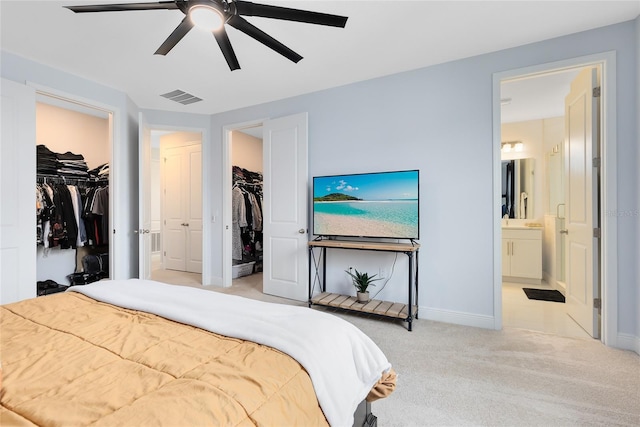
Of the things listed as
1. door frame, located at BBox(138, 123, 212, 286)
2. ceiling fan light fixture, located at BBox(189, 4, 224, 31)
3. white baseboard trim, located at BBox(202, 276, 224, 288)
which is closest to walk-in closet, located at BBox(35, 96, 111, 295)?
door frame, located at BBox(138, 123, 212, 286)

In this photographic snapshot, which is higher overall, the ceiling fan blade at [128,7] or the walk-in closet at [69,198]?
the ceiling fan blade at [128,7]

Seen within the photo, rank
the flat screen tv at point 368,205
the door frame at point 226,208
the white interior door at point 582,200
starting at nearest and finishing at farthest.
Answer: the white interior door at point 582,200 → the flat screen tv at point 368,205 → the door frame at point 226,208

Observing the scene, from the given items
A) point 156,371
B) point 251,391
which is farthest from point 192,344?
point 251,391

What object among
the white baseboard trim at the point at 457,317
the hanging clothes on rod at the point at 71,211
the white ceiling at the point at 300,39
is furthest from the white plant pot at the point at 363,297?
the hanging clothes on rod at the point at 71,211

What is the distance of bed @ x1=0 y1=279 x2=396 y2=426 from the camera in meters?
0.72

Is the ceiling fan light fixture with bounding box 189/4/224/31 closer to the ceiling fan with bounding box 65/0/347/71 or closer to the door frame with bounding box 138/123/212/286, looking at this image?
the ceiling fan with bounding box 65/0/347/71

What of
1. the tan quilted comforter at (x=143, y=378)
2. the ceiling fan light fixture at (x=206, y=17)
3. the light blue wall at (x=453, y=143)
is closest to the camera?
the tan quilted comforter at (x=143, y=378)

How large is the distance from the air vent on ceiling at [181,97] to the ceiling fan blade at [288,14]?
2332 mm

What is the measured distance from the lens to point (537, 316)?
306 centimetres

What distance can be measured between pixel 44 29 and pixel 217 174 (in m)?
2.23

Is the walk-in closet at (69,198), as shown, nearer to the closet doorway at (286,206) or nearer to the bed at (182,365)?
the closet doorway at (286,206)

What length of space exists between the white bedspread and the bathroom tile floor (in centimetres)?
230

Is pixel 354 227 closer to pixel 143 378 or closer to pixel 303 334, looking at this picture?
pixel 303 334

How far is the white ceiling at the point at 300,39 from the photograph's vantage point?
7.02 feet
